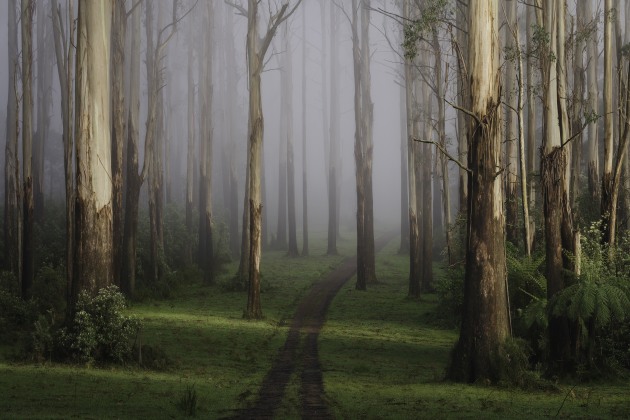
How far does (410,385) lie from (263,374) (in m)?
2.48

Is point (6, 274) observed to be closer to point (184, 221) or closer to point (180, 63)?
point (184, 221)

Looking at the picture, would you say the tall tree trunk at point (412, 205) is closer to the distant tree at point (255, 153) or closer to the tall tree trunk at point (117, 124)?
the distant tree at point (255, 153)

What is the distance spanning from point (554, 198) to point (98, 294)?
7.92m

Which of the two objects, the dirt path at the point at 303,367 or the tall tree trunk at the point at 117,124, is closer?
the dirt path at the point at 303,367

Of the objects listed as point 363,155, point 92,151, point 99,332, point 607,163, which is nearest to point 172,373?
point 99,332

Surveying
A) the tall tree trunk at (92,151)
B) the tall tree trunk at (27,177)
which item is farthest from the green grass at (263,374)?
the tall tree trunk at (27,177)

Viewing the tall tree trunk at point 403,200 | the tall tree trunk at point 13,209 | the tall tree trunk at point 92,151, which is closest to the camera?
the tall tree trunk at point 92,151

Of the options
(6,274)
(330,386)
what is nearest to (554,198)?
(330,386)

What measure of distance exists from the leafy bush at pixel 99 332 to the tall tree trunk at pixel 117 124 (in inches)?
319

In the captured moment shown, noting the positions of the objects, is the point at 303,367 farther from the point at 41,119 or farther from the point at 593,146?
the point at 41,119

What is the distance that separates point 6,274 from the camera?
1964cm

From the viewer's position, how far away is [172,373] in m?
11.9

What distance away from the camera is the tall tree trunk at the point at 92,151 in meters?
13.2

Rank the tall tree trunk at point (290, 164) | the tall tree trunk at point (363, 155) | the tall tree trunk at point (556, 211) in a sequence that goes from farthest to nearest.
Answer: the tall tree trunk at point (290, 164), the tall tree trunk at point (363, 155), the tall tree trunk at point (556, 211)
